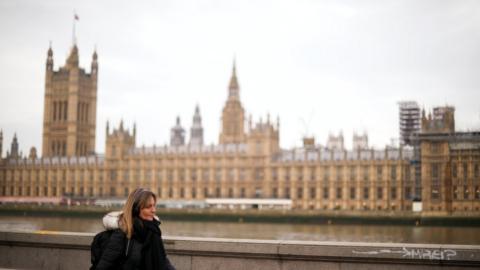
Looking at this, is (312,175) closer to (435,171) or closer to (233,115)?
(435,171)

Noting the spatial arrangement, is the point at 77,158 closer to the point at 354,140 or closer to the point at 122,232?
the point at 354,140

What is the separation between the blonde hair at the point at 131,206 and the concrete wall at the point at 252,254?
14.3 ft

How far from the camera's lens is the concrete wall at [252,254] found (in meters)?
10.3

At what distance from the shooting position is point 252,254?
11289 mm

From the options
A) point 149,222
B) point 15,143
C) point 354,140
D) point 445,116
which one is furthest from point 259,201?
point 149,222

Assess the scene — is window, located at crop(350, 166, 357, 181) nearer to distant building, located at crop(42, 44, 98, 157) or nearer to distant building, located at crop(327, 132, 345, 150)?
distant building, located at crop(327, 132, 345, 150)

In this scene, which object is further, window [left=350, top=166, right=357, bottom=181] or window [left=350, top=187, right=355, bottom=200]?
window [left=350, top=166, right=357, bottom=181]

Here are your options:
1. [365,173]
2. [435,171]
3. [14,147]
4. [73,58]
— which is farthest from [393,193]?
[14,147]

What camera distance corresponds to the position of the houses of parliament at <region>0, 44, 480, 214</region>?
85.7 m

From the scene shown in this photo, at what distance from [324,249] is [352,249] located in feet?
1.64

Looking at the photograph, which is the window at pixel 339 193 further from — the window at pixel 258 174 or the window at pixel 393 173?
the window at pixel 258 174

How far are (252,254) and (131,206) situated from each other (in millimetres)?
4548

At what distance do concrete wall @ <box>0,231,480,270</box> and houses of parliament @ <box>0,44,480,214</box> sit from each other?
241 ft

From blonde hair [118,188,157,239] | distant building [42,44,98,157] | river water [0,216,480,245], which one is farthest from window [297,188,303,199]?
blonde hair [118,188,157,239]
